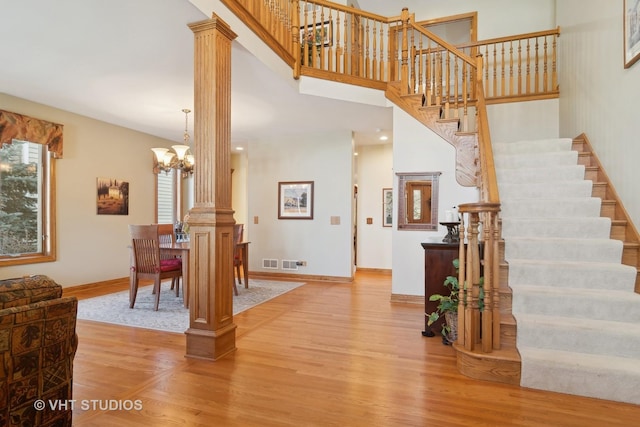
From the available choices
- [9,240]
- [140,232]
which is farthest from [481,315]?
[9,240]

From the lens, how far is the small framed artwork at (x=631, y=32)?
2756 millimetres

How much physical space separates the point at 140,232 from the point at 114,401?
95.3 inches

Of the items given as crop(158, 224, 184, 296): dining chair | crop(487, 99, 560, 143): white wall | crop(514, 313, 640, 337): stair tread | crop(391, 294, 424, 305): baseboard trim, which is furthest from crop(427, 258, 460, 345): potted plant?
crop(158, 224, 184, 296): dining chair

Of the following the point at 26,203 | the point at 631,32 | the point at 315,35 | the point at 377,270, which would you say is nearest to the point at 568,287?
the point at 631,32

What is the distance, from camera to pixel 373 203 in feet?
23.3

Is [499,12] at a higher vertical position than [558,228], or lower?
higher

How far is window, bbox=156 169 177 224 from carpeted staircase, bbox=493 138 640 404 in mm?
6186

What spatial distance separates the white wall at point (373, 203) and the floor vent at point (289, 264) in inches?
60.9

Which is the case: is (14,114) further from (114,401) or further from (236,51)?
(114,401)

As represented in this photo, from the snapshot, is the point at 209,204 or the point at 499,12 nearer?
the point at 209,204

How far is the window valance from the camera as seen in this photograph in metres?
4.33

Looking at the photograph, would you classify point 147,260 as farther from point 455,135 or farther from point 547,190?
point 547,190

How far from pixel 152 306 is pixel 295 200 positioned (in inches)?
121

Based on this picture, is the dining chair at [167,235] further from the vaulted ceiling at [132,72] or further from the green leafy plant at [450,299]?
the green leafy plant at [450,299]
